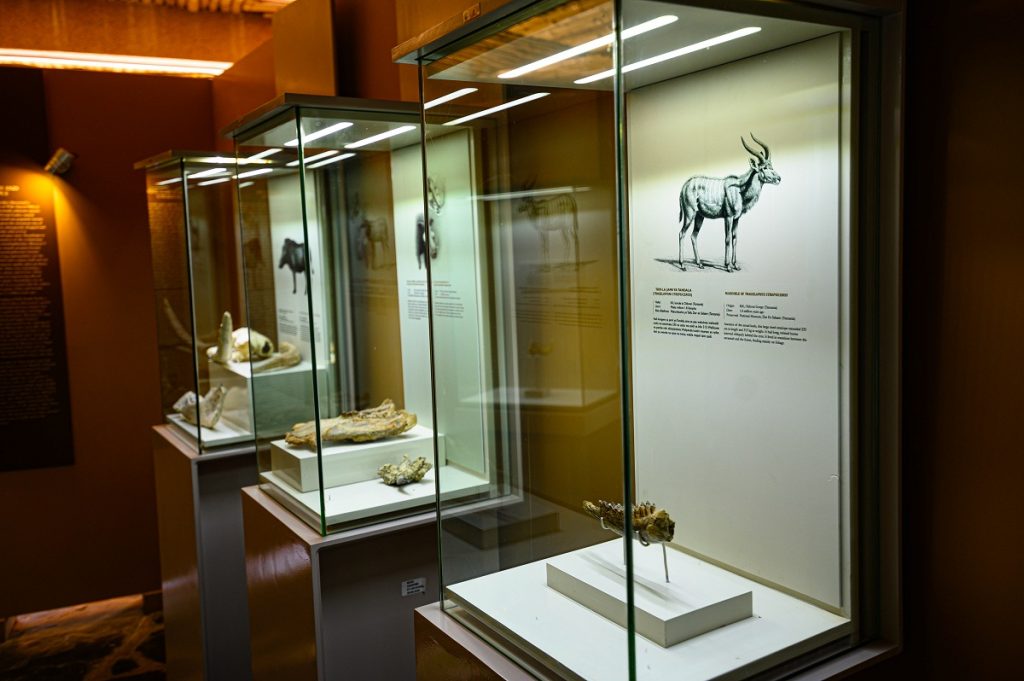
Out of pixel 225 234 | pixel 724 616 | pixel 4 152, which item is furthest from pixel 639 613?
pixel 4 152

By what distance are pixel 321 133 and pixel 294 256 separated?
1.43 feet

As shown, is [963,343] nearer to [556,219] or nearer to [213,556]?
[556,219]

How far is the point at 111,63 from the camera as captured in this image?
19.2 ft

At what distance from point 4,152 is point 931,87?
5437 mm

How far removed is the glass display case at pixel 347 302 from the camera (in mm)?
2754

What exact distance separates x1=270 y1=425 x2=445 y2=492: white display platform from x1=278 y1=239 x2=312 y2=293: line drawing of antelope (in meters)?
0.56

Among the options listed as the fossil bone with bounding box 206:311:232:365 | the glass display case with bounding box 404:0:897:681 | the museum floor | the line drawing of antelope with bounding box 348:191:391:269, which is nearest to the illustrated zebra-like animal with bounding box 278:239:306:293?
the line drawing of antelope with bounding box 348:191:391:269

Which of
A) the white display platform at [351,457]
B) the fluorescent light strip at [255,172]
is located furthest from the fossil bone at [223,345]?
the white display platform at [351,457]

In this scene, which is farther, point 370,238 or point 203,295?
point 203,295

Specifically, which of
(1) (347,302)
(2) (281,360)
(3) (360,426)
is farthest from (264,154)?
Result: (3) (360,426)

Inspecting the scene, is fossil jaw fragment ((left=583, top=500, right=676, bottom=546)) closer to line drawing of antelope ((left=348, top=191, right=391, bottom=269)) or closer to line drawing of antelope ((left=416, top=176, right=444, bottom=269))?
line drawing of antelope ((left=416, top=176, right=444, bottom=269))

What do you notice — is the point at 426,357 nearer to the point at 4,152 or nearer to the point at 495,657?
the point at 495,657

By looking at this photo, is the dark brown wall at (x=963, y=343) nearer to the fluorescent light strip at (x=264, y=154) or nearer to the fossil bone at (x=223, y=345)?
the fluorescent light strip at (x=264, y=154)

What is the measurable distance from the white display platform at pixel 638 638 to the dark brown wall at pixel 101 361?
439 cm
